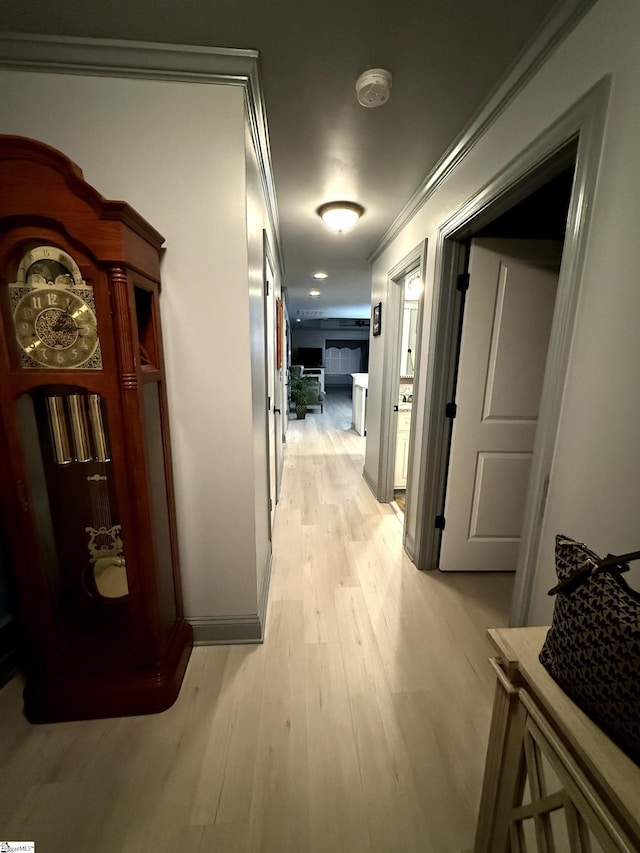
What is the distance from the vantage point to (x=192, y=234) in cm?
130

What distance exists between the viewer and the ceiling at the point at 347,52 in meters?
1.03

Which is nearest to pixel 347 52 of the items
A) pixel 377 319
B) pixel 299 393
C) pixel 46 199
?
pixel 46 199

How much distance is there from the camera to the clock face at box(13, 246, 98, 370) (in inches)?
41.9

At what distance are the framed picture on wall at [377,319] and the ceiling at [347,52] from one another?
4.51 ft

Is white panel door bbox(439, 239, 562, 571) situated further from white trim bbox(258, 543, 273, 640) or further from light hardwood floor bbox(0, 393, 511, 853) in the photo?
white trim bbox(258, 543, 273, 640)

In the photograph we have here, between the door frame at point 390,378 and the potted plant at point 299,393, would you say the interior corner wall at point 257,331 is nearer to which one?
the door frame at point 390,378

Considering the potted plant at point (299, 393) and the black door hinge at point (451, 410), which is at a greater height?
the black door hinge at point (451, 410)

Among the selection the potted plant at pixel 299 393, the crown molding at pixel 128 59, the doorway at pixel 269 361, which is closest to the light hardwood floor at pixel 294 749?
the doorway at pixel 269 361

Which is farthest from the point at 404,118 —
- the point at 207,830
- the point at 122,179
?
the point at 207,830

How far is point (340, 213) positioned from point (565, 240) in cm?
172

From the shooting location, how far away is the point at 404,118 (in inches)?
58.5

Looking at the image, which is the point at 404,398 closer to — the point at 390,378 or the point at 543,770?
the point at 390,378

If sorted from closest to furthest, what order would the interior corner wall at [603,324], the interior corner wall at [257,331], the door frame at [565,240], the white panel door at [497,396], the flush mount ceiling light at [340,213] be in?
the interior corner wall at [603,324], the door frame at [565,240], the interior corner wall at [257,331], the white panel door at [497,396], the flush mount ceiling light at [340,213]

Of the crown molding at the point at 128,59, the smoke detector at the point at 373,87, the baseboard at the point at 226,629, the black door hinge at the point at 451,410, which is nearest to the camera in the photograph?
the crown molding at the point at 128,59
